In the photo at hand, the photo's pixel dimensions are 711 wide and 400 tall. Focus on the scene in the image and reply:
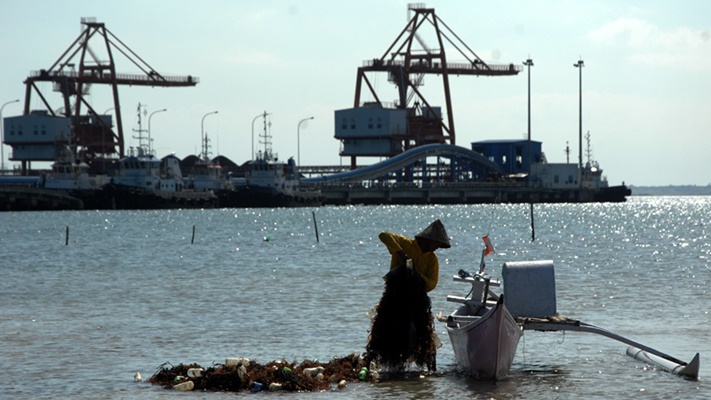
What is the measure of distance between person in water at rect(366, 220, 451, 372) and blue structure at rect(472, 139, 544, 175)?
151356 millimetres

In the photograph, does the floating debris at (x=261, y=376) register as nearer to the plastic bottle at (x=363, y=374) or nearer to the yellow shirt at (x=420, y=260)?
the plastic bottle at (x=363, y=374)

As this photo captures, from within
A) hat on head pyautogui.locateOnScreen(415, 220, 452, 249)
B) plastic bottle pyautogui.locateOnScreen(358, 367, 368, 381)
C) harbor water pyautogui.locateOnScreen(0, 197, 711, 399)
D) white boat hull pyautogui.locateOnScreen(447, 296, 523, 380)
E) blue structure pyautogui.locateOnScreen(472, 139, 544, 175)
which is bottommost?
harbor water pyautogui.locateOnScreen(0, 197, 711, 399)

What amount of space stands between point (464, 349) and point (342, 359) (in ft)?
7.12

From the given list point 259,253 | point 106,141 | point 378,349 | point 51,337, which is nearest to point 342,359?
point 378,349

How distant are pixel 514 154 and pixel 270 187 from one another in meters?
47.6

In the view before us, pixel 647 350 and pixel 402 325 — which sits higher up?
pixel 402 325

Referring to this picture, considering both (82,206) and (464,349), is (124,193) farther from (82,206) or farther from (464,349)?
(464,349)

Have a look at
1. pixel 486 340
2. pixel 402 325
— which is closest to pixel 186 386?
pixel 402 325

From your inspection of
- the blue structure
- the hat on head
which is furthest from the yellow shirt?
the blue structure

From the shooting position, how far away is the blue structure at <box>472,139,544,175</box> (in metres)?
168

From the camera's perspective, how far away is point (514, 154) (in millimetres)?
168375

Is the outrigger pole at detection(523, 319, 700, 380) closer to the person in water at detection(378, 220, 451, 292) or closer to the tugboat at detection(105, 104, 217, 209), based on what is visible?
the person in water at detection(378, 220, 451, 292)

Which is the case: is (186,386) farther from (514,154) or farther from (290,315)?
(514,154)

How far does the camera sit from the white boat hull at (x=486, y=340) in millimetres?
16047
